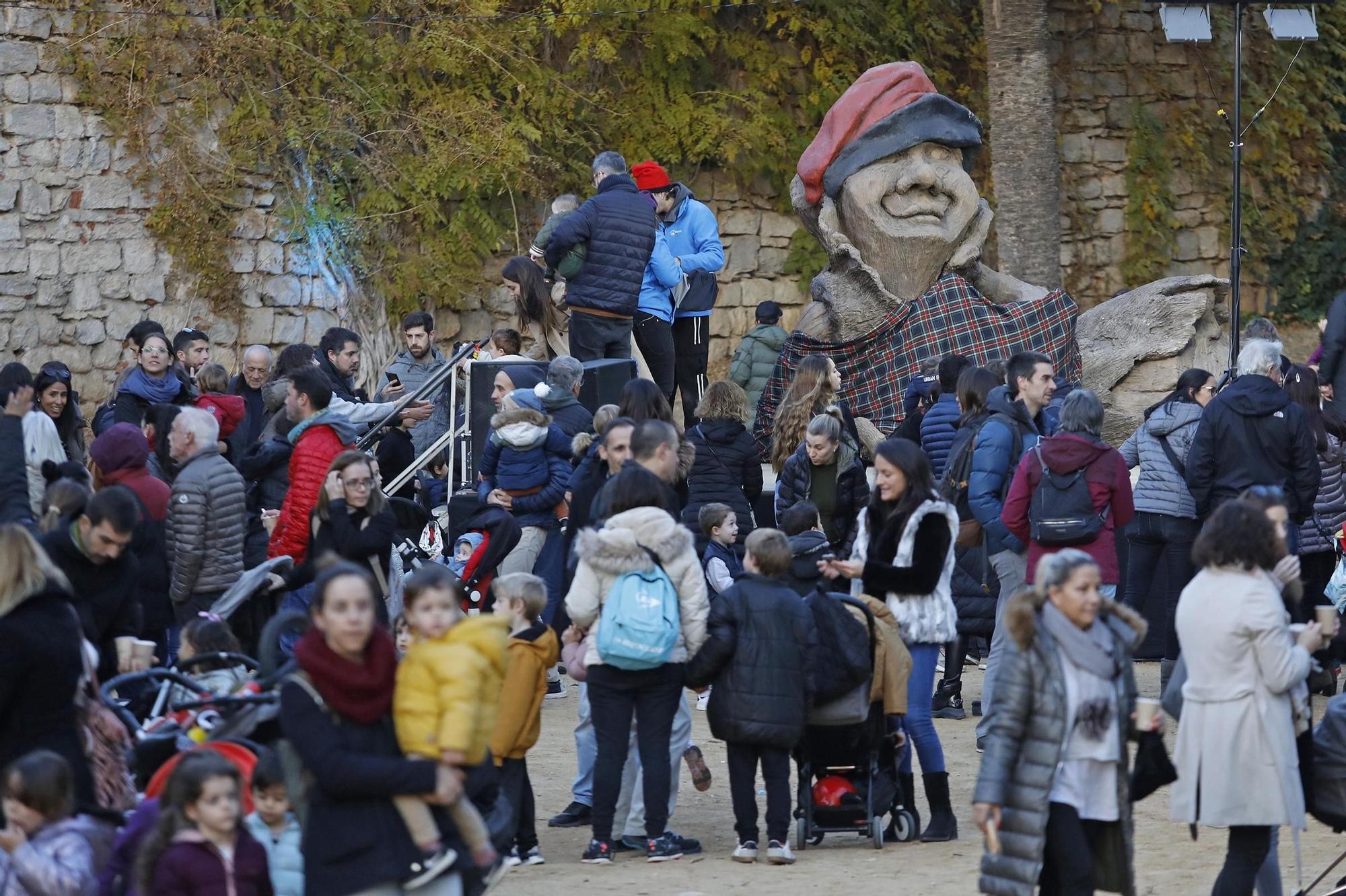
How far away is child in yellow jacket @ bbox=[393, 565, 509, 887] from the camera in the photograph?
4434mm

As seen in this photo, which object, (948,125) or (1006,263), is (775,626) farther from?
(1006,263)

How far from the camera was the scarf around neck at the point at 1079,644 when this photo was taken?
5312mm

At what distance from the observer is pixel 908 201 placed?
44.6 ft

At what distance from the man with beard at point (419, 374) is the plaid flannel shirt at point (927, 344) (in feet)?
7.25

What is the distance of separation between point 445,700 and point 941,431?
580 cm

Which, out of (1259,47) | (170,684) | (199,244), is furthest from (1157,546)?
(1259,47)

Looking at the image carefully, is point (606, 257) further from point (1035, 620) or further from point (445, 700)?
point (445, 700)

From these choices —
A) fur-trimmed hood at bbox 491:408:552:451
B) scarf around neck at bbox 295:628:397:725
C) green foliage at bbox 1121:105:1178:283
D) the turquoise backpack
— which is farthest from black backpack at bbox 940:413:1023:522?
green foliage at bbox 1121:105:1178:283

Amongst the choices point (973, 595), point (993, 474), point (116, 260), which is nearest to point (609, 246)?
point (973, 595)

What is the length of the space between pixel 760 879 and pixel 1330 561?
4411mm

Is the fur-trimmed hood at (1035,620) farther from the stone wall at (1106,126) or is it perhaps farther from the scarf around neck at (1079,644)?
the stone wall at (1106,126)

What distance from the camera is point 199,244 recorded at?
15.9 m

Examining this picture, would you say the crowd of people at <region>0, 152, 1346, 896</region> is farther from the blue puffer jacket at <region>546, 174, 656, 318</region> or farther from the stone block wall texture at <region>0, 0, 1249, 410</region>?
the stone block wall texture at <region>0, 0, 1249, 410</region>

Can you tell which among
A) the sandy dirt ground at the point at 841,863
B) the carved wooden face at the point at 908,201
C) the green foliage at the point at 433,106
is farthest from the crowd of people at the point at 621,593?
the green foliage at the point at 433,106
